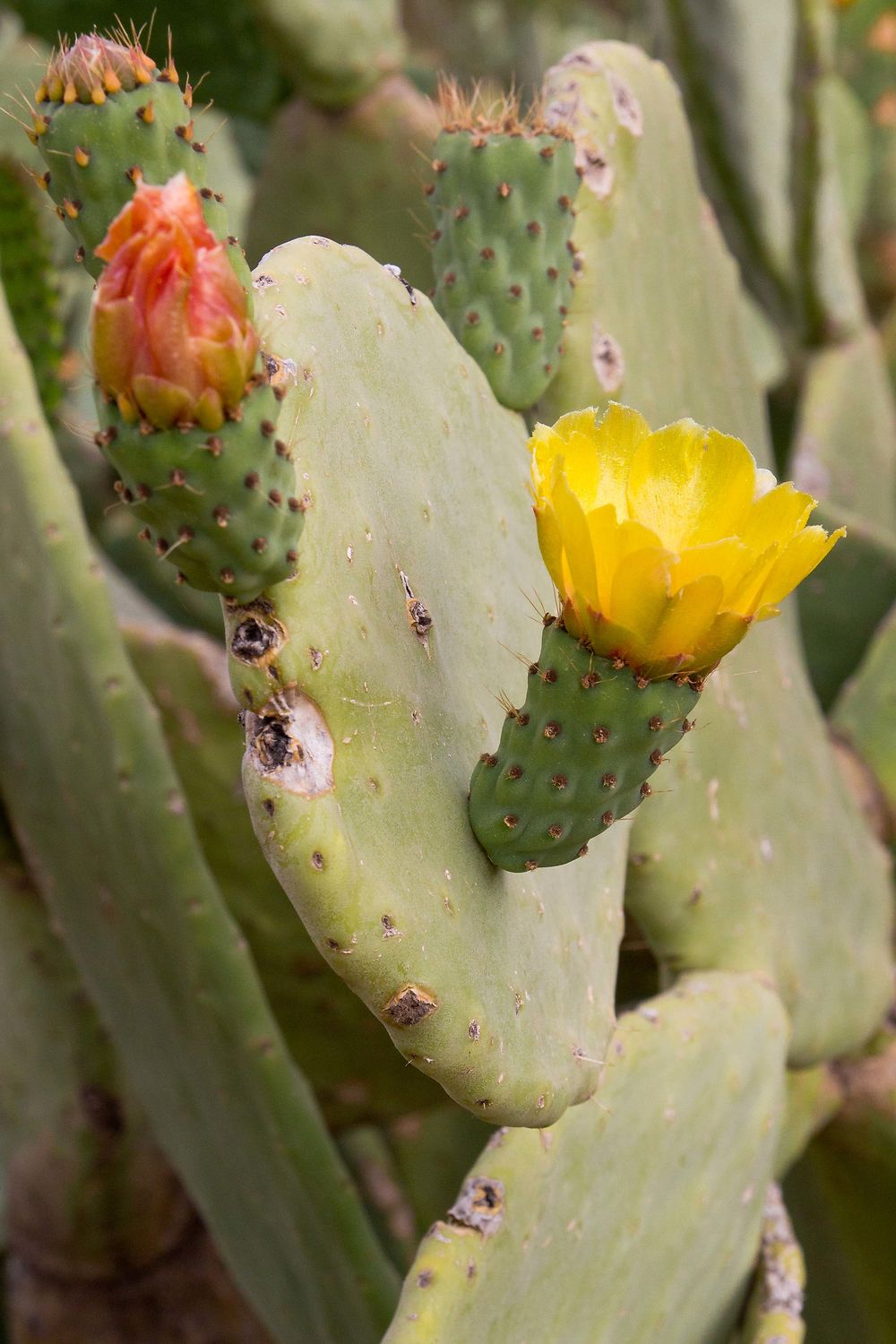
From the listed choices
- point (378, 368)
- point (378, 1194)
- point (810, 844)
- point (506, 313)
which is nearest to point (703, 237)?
point (506, 313)

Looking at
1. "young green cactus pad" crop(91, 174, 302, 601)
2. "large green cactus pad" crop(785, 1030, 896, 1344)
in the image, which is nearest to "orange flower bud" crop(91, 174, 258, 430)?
"young green cactus pad" crop(91, 174, 302, 601)

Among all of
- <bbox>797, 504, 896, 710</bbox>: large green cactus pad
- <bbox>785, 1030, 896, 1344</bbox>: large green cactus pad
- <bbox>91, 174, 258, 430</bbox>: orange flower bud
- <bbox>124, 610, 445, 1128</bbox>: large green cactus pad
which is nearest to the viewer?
<bbox>91, 174, 258, 430</bbox>: orange flower bud

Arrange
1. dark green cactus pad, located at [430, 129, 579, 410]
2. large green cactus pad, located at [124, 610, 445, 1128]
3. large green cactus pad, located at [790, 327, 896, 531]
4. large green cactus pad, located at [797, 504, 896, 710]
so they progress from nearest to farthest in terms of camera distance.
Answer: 1. dark green cactus pad, located at [430, 129, 579, 410]
2. large green cactus pad, located at [124, 610, 445, 1128]
3. large green cactus pad, located at [797, 504, 896, 710]
4. large green cactus pad, located at [790, 327, 896, 531]

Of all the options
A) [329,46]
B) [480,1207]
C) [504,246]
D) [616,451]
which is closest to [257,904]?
[480,1207]

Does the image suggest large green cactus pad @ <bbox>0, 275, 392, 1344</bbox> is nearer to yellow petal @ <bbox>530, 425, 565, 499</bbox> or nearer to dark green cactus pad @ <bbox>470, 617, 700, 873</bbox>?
dark green cactus pad @ <bbox>470, 617, 700, 873</bbox>

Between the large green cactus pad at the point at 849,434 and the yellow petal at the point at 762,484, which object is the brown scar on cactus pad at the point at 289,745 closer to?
the yellow petal at the point at 762,484

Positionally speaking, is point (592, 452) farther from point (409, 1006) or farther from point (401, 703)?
Result: point (409, 1006)
